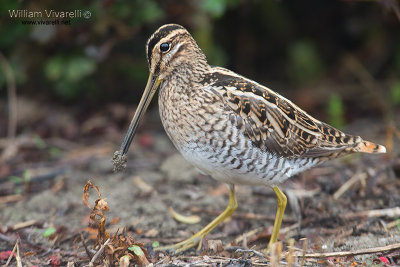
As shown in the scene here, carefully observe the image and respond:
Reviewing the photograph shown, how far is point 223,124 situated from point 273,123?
0.46m

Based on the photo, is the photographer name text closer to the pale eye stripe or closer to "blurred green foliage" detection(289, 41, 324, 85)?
the pale eye stripe

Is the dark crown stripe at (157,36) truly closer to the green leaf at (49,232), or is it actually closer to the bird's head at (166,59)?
the bird's head at (166,59)

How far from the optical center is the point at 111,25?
608 centimetres

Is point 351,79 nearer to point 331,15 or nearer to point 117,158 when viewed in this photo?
point 331,15

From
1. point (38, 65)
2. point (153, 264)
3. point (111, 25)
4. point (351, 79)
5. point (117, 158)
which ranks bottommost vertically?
point (153, 264)

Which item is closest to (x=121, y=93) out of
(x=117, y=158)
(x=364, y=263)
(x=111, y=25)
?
(x=111, y=25)

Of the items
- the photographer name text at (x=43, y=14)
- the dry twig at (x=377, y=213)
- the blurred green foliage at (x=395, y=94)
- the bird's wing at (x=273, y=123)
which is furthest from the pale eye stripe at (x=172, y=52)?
the blurred green foliage at (x=395, y=94)

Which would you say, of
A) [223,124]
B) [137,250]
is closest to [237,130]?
[223,124]

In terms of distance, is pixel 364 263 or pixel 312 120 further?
pixel 312 120

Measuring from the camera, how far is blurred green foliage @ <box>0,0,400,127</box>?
19.9 ft

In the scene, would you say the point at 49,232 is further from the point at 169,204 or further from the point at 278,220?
the point at 278,220

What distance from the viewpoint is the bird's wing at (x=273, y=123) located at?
3.87m

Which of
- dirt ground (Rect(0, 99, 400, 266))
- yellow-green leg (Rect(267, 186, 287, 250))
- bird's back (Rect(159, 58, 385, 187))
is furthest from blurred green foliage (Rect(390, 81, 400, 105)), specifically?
yellow-green leg (Rect(267, 186, 287, 250))

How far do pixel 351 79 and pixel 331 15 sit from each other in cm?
94
